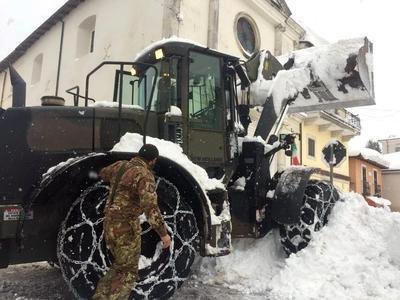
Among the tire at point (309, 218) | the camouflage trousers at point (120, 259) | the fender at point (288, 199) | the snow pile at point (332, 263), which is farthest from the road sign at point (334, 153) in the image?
the camouflage trousers at point (120, 259)

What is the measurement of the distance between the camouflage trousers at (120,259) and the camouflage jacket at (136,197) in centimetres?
9

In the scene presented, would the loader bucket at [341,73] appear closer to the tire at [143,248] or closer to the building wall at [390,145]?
the tire at [143,248]

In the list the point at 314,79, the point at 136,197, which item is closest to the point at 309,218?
the point at 314,79

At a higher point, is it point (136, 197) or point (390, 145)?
point (390, 145)

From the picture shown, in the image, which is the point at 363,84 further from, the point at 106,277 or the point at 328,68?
the point at 106,277

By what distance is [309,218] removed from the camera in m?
6.36

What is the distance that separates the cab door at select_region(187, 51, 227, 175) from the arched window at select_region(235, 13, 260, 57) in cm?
1051

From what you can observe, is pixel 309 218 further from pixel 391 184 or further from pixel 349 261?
pixel 391 184

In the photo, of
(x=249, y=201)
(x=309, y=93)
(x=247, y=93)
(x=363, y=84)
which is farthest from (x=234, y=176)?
(x=363, y=84)

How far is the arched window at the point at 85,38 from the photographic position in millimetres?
17281

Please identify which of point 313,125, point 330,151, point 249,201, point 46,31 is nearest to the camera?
point 249,201

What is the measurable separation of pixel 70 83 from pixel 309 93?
41.1 ft

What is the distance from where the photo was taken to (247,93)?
6391 mm

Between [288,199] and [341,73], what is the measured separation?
223 cm
